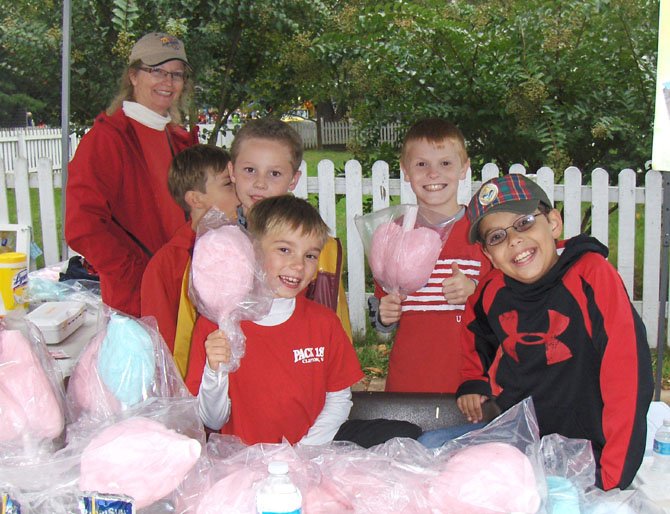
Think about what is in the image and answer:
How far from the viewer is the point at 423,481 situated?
124 cm

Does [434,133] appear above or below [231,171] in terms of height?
above

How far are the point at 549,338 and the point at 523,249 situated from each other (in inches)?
8.8

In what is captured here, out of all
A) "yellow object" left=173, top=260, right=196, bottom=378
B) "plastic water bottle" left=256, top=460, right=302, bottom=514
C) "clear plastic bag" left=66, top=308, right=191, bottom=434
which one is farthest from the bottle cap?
"yellow object" left=173, top=260, right=196, bottom=378

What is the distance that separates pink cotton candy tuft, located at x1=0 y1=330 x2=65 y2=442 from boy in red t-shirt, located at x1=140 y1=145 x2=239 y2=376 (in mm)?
640

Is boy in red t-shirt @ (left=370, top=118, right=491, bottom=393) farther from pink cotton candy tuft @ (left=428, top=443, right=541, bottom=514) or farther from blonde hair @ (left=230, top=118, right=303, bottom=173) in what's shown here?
pink cotton candy tuft @ (left=428, top=443, right=541, bottom=514)

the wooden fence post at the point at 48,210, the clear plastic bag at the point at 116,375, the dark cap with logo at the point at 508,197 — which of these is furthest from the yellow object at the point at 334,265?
the wooden fence post at the point at 48,210

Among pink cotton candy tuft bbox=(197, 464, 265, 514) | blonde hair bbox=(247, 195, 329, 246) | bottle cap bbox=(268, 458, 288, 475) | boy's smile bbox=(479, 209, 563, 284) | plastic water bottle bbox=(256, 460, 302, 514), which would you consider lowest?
pink cotton candy tuft bbox=(197, 464, 265, 514)

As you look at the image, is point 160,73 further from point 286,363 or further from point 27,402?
point 27,402

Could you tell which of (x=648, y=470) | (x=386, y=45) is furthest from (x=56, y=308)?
(x=386, y=45)

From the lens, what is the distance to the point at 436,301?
239 cm

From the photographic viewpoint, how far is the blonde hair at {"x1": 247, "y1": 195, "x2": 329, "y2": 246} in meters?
1.88

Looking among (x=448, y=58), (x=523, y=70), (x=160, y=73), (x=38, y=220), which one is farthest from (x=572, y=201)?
(x=38, y=220)

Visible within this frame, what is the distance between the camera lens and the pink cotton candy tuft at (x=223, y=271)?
1.58 m

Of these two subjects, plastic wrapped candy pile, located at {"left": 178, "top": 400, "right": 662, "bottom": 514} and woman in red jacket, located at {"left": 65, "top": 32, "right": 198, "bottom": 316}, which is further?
woman in red jacket, located at {"left": 65, "top": 32, "right": 198, "bottom": 316}
